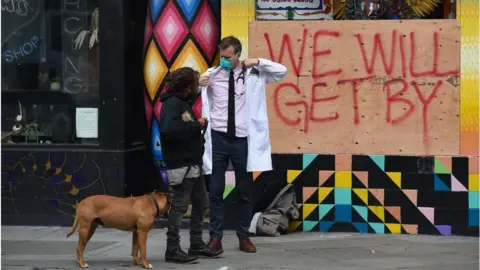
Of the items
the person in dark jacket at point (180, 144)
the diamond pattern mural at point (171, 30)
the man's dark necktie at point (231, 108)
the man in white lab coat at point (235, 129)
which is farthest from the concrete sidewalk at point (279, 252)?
the diamond pattern mural at point (171, 30)

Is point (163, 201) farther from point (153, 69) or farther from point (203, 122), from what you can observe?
point (153, 69)

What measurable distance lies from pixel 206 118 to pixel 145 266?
133 centimetres

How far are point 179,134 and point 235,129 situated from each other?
0.84 meters

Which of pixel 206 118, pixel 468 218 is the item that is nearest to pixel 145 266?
pixel 206 118

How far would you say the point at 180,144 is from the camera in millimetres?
7984

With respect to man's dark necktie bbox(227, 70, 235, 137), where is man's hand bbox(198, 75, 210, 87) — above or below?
above

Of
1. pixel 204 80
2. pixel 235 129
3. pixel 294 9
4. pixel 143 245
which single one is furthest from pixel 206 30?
pixel 143 245

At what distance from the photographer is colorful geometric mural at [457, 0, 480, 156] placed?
9508 millimetres

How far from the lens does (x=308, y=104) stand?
983 cm

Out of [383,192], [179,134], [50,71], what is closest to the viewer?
[179,134]

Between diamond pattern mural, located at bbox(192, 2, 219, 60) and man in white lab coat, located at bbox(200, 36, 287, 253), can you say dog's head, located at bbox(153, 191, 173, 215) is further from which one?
diamond pattern mural, located at bbox(192, 2, 219, 60)

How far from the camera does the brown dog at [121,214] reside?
7.91 meters

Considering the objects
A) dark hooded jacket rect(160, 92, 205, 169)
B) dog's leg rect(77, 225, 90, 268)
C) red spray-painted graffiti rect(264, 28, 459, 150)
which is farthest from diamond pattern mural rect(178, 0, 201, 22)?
dog's leg rect(77, 225, 90, 268)

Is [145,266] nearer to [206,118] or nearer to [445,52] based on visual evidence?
[206,118]
